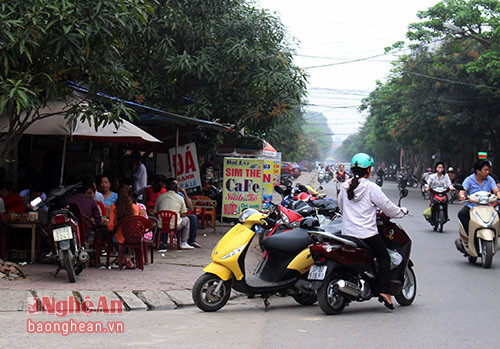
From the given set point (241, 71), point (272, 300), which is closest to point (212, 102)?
point (241, 71)

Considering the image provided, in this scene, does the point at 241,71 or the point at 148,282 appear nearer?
the point at 148,282

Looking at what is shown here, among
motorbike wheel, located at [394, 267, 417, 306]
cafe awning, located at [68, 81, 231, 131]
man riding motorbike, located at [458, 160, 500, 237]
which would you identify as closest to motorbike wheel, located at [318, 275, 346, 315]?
motorbike wheel, located at [394, 267, 417, 306]

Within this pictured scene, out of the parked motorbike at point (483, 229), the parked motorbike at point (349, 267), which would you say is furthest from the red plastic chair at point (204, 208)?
the parked motorbike at point (349, 267)

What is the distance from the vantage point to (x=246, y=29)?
15219 mm

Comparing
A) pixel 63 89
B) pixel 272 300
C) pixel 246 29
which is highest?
pixel 246 29

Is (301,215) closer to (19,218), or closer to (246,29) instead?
(19,218)

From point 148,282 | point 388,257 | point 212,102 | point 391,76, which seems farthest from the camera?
point 391,76

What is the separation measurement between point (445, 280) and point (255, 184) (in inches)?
234

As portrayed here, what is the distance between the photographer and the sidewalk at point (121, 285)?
23.6ft

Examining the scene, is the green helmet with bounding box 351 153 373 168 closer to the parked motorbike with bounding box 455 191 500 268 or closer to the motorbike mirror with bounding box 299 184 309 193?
the parked motorbike with bounding box 455 191 500 268

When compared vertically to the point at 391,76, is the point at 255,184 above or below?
below

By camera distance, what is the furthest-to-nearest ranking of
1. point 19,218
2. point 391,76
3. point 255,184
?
1. point 391,76
2. point 255,184
3. point 19,218

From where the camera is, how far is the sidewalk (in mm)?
7195

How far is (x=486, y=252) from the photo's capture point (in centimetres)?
1045
